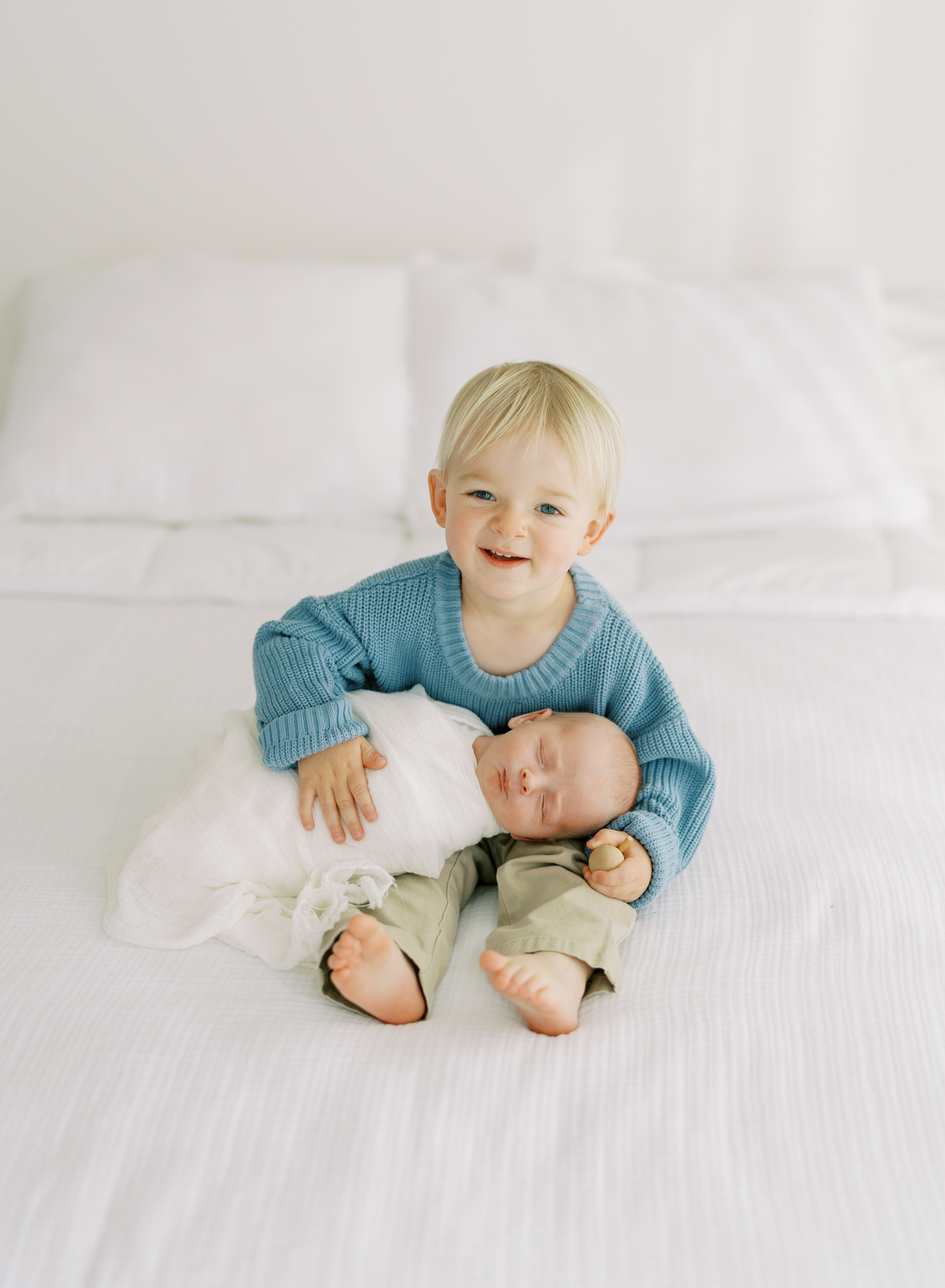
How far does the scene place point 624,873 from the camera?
3.30 ft

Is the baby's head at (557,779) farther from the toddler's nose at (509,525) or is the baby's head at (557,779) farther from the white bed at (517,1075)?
the toddler's nose at (509,525)

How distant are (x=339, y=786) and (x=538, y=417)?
1.38ft

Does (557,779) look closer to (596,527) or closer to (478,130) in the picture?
(596,527)

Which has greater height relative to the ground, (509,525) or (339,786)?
(509,525)

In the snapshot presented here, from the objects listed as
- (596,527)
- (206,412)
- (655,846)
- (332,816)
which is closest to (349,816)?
(332,816)

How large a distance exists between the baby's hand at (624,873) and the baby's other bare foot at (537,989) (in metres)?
0.13

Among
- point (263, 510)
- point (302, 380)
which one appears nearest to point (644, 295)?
point (302, 380)

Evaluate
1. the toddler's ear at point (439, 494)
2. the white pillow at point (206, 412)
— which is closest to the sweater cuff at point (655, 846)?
the toddler's ear at point (439, 494)

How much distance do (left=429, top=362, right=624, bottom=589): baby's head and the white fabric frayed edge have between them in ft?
1.02

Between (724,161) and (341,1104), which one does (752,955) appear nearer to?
(341,1104)

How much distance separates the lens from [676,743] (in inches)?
43.7

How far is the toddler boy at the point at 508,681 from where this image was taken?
93 centimetres

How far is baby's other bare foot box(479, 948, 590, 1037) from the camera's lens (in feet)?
2.84

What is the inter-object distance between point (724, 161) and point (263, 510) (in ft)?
3.92
